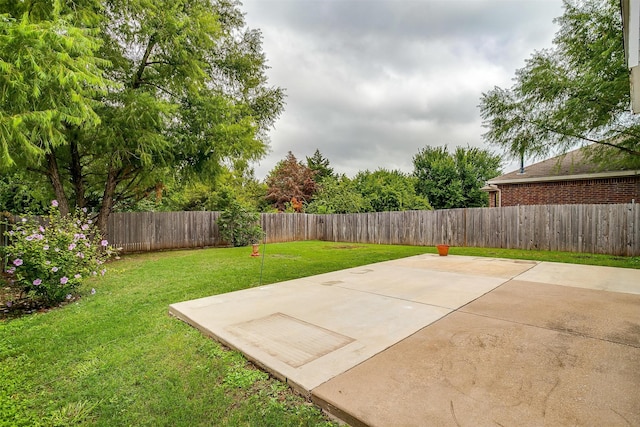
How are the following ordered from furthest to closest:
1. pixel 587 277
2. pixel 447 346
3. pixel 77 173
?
pixel 77 173 < pixel 587 277 < pixel 447 346

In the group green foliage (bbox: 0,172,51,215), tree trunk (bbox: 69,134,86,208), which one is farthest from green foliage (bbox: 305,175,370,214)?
green foliage (bbox: 0,172,51,215)

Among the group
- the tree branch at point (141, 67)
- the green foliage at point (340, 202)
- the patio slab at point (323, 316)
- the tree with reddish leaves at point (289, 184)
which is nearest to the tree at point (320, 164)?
the tree with reddish leaves at point (289, 184)

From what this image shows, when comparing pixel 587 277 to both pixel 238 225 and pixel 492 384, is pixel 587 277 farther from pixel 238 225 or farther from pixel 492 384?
pixel 238 225

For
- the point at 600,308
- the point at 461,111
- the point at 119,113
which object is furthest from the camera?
the point at 461,111

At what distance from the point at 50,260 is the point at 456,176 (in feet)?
72.3

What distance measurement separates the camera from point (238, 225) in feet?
40.3

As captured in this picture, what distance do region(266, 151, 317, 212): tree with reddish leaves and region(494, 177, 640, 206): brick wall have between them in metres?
15.0

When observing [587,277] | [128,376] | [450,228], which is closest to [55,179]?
[128,376]

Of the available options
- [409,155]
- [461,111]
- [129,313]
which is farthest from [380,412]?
[409,155]

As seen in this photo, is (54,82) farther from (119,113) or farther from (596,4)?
(596,4)

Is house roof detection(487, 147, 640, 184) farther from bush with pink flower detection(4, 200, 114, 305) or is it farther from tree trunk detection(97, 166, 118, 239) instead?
tree trunk detection(97, 166, 118, 239)

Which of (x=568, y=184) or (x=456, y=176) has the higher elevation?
(x=456, y=176)

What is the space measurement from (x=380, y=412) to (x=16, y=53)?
3824 millimetres

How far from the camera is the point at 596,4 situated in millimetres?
8242
